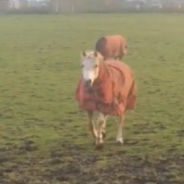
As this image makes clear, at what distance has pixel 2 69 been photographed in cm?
1866

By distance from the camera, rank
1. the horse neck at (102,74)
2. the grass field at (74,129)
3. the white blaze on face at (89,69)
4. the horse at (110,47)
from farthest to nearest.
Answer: the horse at (110,47) → the horse neck at (102,74) → the white blaze on face at (89,69) → the grass field at (74,129)

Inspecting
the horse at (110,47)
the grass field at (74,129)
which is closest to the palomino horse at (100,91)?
the grass field at (74,129)

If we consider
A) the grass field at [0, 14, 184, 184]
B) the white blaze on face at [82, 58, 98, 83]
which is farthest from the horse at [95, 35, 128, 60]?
the white blaze on face at [82, 58, 98, 83]

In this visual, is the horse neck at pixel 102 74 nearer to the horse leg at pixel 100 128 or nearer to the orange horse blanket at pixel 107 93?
the orange horse blanket at pixel 107 93

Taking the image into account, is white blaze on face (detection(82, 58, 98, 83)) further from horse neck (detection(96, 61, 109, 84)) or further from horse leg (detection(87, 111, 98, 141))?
horse leg (detection(87, 111, 98, 141))

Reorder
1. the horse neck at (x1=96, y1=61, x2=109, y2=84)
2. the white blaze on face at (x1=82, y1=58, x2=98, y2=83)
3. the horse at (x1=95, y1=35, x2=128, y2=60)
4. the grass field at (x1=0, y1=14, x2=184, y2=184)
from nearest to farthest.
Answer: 1. the grass field at (x1=0, y1=14, x2=184, y2=184)
2. the white blaze on face at (x1=82, y1=58, x2=98, y2=83)
3. the horse neck at (x1=96, y1=61, x2=109, y2=84)
4. the horse at (x1=95, y1=35, x2=128, y2=60)

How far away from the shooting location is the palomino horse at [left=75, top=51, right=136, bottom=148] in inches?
346

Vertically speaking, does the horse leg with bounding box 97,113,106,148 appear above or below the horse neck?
below

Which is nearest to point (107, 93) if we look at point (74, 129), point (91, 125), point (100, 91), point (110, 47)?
point (100, 91)

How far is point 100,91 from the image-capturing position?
9.02 metres

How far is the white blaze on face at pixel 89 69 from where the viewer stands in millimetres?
8703

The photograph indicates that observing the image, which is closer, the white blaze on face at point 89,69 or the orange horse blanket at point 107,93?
the white blaze on face at point 89,69

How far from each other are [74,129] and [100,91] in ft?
4.79

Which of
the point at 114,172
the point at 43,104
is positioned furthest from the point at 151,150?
the point at 43,104
